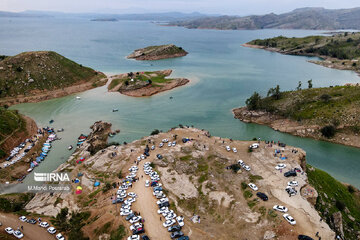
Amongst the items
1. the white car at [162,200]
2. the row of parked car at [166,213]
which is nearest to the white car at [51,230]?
the row of parked car at [166,213]

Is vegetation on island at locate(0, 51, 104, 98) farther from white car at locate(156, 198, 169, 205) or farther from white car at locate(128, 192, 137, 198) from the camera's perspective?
white car at locate(156, 198, 169, 205)

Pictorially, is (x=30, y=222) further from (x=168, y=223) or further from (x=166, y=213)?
(x=168, y=223)

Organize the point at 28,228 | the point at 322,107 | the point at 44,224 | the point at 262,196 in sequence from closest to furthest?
1. the point at 28,228
2. the point at 44,224
3. the point at 262,196
4. the point at 322,107

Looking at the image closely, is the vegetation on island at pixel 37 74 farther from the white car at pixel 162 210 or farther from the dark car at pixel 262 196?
the dark car at pixel 262 196

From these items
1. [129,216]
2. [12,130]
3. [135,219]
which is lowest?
[135,219]

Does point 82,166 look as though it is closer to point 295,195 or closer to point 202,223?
point 202,223

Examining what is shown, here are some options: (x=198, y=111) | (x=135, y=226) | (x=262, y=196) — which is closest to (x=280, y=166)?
(x=262, y=196)

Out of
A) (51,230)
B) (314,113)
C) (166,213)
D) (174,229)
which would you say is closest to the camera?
(174,229)

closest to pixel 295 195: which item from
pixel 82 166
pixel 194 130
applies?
pixel 194 130
